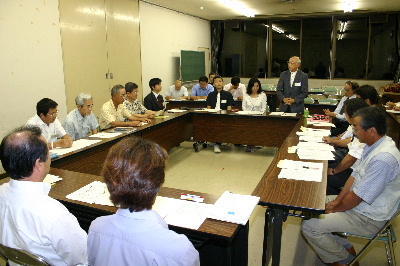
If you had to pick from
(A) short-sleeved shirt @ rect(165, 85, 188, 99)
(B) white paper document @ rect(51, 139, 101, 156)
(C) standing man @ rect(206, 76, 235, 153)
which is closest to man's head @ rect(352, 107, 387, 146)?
(B) white paper document @ rect(51, 139, 101, 156)

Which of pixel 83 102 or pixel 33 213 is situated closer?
pixel 33 213

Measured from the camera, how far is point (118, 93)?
4.18 meters

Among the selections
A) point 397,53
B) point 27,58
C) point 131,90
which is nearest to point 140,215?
point 131,90

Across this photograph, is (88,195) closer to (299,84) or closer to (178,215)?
(178,215)

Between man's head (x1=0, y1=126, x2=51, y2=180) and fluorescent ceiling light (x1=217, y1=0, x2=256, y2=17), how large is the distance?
6900 millimetres

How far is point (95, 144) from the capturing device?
323cm

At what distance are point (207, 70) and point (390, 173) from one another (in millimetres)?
9122

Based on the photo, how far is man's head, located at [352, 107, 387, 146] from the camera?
6.76ft

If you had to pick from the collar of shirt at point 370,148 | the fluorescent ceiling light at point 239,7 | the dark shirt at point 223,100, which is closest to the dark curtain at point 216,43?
the fluorescent ceiling light at point 239,7

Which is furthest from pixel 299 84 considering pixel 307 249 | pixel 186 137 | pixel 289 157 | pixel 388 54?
pixel 388 54

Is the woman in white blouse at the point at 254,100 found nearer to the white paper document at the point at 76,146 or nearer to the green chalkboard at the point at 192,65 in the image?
the white paper document at the point at 76,146

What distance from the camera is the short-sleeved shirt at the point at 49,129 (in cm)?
321

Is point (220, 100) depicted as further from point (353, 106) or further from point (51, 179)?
point (51, 179)

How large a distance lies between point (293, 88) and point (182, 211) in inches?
170
